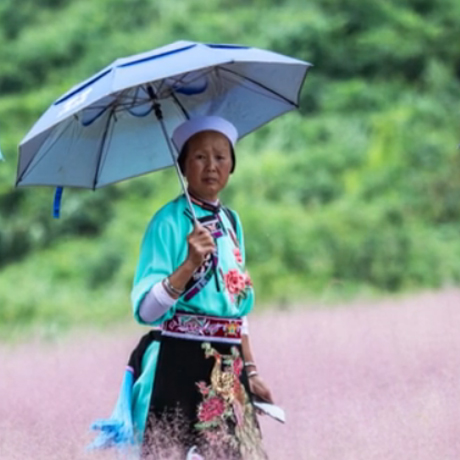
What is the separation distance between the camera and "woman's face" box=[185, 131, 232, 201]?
328cm

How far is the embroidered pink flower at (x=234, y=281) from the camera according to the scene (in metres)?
3.23

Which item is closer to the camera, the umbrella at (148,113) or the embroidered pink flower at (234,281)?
the embroidered pink flower at (234,281)

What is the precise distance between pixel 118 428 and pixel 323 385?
1.59 meters

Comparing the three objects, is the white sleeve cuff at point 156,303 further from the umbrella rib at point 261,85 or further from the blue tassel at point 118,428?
the umbrella rib at point 261,85

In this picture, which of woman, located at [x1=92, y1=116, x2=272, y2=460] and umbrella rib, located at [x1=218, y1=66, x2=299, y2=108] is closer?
woman, located at [x1=92, y1=116, x2=272, y2=460]

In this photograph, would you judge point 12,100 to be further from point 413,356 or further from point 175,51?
point 175,51

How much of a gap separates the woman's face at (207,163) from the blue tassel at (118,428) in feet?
2.10

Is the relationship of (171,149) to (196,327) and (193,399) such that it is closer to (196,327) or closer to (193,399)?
(196,327)

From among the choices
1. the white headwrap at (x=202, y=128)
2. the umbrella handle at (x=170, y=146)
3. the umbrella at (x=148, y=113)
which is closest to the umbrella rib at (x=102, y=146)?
the umbrella at (x=148, y=113)

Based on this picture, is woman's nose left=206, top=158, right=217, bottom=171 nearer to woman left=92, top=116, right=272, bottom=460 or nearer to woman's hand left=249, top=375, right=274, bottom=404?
woman left=92, top=116, right=272, bottom=460

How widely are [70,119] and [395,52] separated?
10683mm

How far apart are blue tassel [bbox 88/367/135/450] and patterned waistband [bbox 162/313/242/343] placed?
251mm

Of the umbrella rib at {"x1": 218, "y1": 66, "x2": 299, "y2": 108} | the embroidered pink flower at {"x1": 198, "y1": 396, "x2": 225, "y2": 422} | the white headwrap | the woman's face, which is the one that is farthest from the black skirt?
the umbrella rib at {"x1": 218, "y1": 66, "x2": 299, "y2": 108}

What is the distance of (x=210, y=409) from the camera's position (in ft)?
10.7
